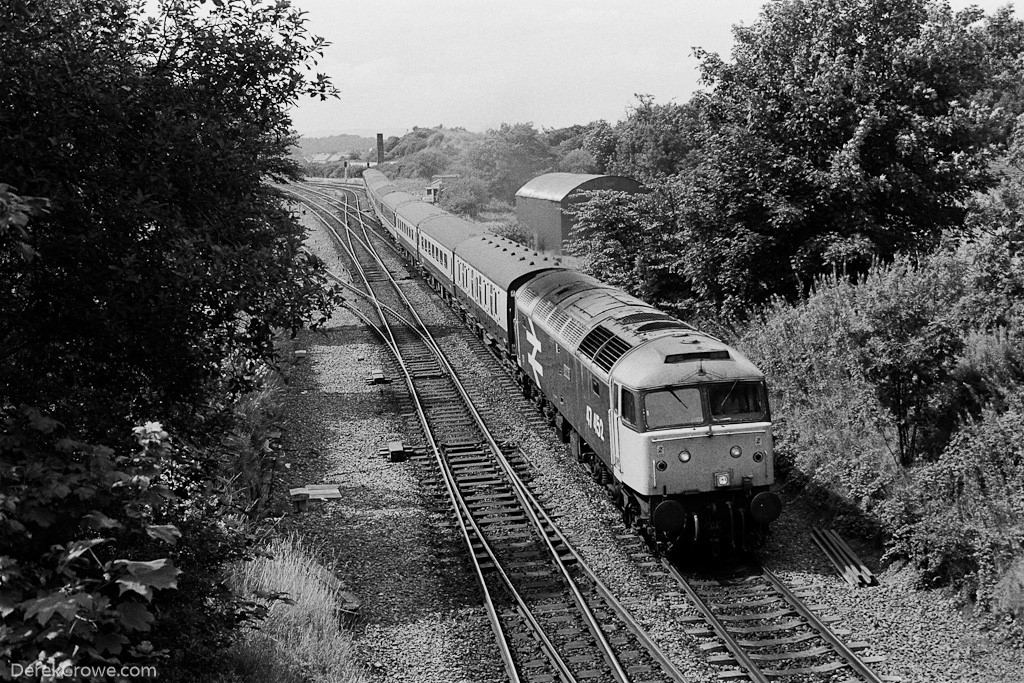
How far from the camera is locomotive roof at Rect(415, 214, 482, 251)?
1205 inches

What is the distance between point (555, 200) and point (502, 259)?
1771cm

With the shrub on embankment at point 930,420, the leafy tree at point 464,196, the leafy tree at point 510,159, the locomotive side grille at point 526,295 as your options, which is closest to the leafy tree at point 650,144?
the leafy tree at point 464,196

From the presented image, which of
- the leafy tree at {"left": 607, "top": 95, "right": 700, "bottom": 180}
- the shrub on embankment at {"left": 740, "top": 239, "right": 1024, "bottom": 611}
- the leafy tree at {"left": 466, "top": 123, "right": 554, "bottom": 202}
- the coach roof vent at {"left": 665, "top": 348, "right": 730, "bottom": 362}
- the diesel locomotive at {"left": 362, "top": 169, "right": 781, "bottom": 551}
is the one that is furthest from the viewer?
the leafy tree at {"left": 466, "top": 123, "right": 554, "bottom": 202}

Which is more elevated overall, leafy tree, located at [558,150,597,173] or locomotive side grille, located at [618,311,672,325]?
leafy tree, located at [558,150,597,173]

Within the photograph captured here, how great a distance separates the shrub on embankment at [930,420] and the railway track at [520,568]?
429 cm

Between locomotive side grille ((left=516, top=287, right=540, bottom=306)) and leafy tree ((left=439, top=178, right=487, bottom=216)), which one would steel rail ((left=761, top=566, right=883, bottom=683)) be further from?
leafy tree ((left=439, top=178, right=487, bottom=216))

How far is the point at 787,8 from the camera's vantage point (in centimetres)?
2386

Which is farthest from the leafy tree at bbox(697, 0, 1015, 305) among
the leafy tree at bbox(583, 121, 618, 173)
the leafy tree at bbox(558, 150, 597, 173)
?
the leafy tree at bbox(558, 150, 597, 173)

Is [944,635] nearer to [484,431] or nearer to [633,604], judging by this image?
[633,604]

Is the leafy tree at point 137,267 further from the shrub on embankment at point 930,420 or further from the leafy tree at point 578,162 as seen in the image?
the leafy tree at point 578,162

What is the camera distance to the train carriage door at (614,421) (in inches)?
523

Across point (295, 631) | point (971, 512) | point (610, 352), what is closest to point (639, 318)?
point (610, 352)

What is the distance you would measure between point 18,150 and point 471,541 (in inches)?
329

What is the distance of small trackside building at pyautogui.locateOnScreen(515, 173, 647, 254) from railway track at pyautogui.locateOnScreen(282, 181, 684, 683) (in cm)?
1804
